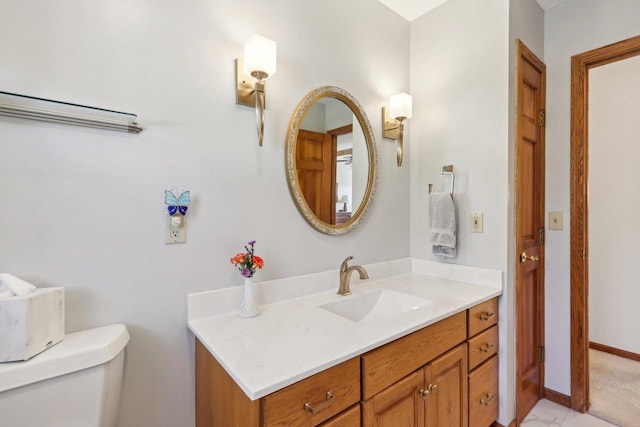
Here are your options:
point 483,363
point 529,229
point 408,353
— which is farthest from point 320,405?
point 529,229

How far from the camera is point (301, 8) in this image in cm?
155

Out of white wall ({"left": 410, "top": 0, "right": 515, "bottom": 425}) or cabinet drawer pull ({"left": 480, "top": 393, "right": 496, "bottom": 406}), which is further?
white wall ({"left": 410, "top": 0, "right": 515, "bottom": 425})

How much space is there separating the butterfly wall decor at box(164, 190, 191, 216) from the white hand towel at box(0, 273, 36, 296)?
44 centimetres

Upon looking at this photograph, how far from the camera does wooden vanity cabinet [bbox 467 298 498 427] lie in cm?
149

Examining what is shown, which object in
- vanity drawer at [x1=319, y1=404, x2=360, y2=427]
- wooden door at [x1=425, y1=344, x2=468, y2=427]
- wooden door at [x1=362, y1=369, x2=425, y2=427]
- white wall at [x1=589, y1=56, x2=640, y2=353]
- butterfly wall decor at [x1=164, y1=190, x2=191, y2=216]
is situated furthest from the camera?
white wall at [x1=589, y1=56, x2=640, y2=353]

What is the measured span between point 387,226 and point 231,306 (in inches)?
42.4

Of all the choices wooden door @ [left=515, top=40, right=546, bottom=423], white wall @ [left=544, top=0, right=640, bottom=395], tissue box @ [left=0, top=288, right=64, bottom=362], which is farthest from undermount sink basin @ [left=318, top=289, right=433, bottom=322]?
white wall @ [left=544, top=0, right=640, bottom=395]

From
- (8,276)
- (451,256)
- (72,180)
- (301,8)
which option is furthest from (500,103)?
(8,276)

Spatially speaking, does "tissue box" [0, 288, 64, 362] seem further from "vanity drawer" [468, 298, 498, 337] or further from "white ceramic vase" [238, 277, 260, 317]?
"vanity drawer" [468, 298, 498, 337]

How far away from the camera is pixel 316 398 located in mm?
→ 891

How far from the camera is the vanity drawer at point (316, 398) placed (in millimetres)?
816

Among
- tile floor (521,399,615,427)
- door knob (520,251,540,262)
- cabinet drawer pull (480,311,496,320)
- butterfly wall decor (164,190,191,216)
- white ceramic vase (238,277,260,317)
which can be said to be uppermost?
butterfly wall decor (164,190,191,216)

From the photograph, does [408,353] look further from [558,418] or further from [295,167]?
[558,418]

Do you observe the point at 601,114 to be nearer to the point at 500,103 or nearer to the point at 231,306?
the point at 500,103
